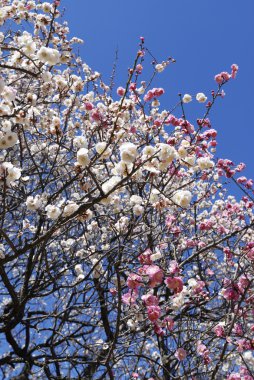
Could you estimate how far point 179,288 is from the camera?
140 inches

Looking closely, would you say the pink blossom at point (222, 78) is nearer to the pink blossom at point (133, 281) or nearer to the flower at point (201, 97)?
the flower at point (201, 97)

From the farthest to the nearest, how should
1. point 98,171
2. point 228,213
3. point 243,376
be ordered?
point 228,213
point 98,171
point 243,376

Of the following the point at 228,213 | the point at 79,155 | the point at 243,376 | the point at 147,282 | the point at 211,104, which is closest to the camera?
the point at 79,155

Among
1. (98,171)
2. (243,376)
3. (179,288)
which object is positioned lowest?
(243,376)

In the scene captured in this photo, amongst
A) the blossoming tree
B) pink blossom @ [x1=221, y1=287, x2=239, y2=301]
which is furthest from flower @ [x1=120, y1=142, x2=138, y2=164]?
pink blossom @ [x1=221, y1=287, x2=239, y2=301]

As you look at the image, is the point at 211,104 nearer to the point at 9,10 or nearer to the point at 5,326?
the point at 9,10

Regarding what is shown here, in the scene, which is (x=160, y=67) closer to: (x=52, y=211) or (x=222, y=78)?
(x=222, y=78)

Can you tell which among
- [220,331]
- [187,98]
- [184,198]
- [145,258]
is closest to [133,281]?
[145,258]

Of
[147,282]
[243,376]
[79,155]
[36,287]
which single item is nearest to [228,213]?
[243,376]

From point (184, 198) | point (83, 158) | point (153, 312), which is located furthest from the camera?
point (153, 312)

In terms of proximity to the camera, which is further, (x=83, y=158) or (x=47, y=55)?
(x=47, y=55)

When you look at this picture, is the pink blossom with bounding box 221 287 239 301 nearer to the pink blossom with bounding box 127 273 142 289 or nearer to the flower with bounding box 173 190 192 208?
the pink blossom with bounding box 127 273 142 289

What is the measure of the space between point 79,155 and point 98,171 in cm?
322

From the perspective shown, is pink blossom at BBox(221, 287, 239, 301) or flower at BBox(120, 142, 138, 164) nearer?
flower at BBox(120, 142, 138, 164)
